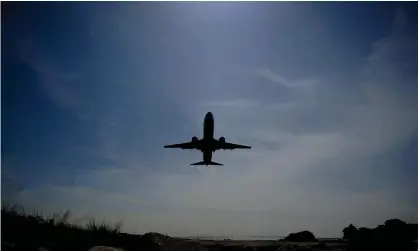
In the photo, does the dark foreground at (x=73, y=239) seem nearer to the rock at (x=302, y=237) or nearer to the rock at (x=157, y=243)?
the rock at (x=157, y=243)

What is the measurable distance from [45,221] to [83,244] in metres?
3.35

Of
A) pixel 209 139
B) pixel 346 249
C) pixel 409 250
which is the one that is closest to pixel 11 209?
pixel 346 249

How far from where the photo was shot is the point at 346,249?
23.7m

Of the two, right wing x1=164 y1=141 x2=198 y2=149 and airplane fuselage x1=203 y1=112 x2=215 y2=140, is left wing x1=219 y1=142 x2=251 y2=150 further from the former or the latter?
right wing x1=164 y1=141 x2=198 y2=149

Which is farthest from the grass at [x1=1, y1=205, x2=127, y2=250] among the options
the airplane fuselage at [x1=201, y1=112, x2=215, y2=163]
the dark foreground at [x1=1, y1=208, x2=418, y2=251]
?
the airplane fuselage at [x1=201, y1=112, x2=215, y2=163]

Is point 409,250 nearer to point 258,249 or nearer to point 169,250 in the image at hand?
point 258,249

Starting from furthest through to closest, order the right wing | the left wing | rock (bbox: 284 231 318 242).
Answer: the left wing → the right wing → rock (bbox: 284 231 318 242)

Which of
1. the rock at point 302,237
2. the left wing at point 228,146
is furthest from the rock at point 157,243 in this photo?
the rock at point 302,237

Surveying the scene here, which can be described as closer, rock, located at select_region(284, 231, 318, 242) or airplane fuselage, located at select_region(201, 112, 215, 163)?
rock, located at select_region(284, 231, 318, 242)

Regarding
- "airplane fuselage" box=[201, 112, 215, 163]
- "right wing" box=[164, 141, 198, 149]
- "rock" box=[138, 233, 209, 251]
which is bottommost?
"rock" box=[138, 233, 209, 251]

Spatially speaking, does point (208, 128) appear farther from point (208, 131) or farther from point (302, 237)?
point (302, 237)

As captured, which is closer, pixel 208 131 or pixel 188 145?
pixel 208 131

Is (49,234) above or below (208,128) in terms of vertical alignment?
below

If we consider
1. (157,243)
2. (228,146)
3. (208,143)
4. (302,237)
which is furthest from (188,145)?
(157,243)
